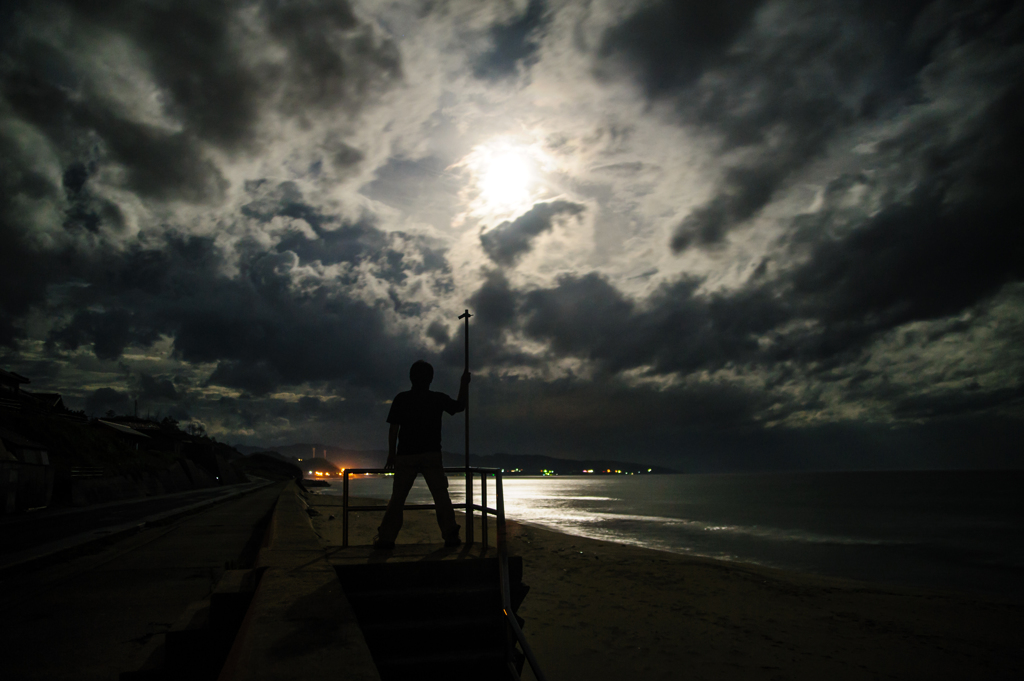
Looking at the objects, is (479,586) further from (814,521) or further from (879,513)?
(879,513)

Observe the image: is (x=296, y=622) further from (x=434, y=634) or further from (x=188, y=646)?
(x=434, y=634)

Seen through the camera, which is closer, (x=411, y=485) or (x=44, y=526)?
(x=411, y=485)

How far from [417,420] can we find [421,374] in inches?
21.2

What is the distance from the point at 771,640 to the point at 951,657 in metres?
3.11

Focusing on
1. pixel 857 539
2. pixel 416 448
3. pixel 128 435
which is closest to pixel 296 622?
pixel 416 448

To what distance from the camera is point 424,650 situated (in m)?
4.68

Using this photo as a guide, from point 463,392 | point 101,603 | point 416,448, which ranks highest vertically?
point 463,392

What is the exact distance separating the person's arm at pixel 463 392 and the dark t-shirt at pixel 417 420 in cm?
11

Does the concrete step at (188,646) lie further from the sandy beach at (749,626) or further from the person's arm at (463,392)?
the sandy beach at (749,626)

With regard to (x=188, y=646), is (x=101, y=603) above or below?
below

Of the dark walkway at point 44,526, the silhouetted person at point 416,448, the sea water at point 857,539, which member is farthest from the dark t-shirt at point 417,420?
the sea water at point 857,539

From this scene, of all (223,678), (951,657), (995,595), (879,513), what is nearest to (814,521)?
(879,513)

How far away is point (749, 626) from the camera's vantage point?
35.6 feet

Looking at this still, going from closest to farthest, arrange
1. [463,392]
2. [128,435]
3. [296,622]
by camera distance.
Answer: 1. [296,622]
2. [463,392]
3. [128,435]
